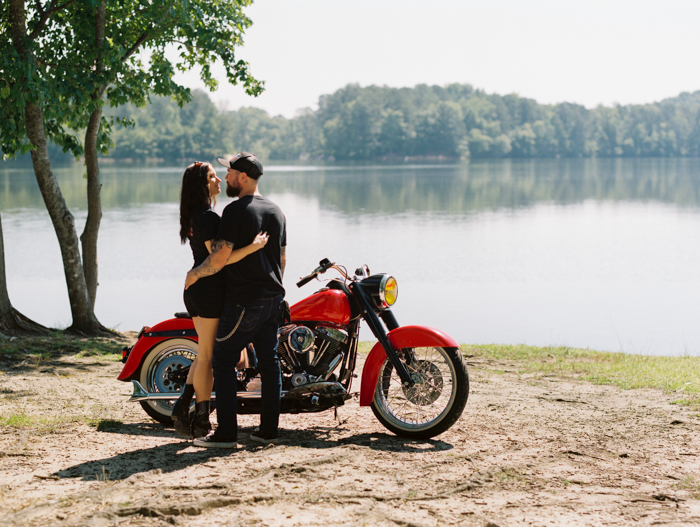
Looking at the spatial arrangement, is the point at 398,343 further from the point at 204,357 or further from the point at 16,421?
the point at 16,421

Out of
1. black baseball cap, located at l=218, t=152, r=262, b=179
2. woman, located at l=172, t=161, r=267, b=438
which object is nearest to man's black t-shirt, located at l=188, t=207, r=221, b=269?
woman, located at l=172, t=161, r=267, b=438

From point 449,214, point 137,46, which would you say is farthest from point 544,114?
point 137,46

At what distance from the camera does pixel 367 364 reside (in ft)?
16.8

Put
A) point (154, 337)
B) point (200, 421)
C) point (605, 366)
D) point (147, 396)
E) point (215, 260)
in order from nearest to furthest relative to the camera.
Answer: point (215, 260)
point (200, 421)
point (147, 396)
point (154, 337)
point (605, 366)

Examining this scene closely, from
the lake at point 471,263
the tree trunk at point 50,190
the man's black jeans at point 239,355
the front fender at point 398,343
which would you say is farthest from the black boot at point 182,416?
the lake at point 471,263

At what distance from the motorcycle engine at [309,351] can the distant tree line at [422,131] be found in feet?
450

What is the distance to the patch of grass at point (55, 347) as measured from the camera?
8.06 metres

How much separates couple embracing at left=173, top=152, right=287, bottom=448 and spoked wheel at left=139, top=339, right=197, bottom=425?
640mm

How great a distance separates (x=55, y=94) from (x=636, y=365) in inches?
312

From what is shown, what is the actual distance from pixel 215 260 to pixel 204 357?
708 mm

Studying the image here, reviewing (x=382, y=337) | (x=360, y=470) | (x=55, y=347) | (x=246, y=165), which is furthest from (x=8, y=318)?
(x=360, y=470)

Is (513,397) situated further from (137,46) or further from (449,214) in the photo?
(449,214)

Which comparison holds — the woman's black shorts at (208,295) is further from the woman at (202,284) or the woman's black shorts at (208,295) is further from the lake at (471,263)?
the lake at (471,263)

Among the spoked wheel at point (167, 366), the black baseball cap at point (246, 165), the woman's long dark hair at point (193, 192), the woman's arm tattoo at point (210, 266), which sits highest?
the black baseball cap at point (246, 165)
